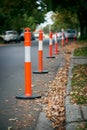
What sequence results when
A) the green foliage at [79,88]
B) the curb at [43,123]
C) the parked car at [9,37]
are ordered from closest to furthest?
the curb at [43,123]
the green foliage at [79,88]
the parked car at [9,37]

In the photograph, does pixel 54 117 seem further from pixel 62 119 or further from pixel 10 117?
pixel 10 117

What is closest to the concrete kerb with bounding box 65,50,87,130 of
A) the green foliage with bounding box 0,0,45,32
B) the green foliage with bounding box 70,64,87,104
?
the green foliage with bounding box 70,64,87,104

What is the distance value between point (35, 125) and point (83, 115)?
Answer: 752 millimetres

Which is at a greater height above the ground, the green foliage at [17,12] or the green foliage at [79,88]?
the green foliage at [17,12]

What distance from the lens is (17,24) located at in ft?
222

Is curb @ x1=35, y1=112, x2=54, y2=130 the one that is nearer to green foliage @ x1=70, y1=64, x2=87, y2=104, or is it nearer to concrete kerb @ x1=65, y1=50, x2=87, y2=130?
concrete kerb @ x1=65, y1=50, x2=87, y2=130

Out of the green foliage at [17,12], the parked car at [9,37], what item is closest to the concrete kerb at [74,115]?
the green foliage at [17,12]

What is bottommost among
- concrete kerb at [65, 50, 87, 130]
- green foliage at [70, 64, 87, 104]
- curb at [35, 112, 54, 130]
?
curb at [35, 112, 54, 130]

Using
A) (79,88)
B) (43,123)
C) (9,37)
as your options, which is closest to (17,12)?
Answer: (9,37)

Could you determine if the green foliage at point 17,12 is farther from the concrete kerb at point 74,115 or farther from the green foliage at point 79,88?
the concrete kerb at point 74,115

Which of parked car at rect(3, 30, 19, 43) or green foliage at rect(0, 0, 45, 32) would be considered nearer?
green foliage at rect(0, 0, 45, 32)

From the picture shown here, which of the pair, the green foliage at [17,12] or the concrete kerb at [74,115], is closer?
the concrete kerb at [74,115]

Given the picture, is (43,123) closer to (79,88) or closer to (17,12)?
(79,88)

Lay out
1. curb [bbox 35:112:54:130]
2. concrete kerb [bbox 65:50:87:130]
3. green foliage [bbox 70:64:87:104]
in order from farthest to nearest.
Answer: green foliage [bbox 70:64:87:104]
curb [bbox 35:112:54:130]
concrete kerb [bbox 65:50:87:130]
